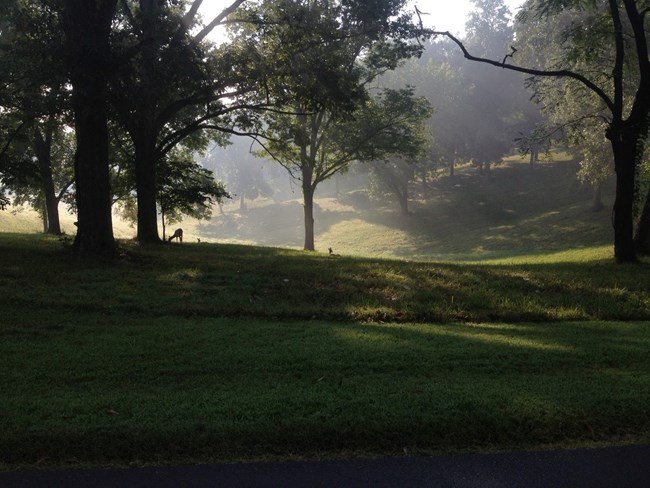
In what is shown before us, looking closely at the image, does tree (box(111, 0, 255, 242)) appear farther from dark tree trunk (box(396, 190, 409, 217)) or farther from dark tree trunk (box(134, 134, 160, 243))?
dark tree trunk (box(396, 190, 409, 217))

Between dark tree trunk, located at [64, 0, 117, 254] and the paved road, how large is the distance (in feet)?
37.3

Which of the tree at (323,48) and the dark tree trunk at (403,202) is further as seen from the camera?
the dark tree trunk at (403,202)

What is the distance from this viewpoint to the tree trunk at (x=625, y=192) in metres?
15.4

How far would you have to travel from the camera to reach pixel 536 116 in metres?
71.4

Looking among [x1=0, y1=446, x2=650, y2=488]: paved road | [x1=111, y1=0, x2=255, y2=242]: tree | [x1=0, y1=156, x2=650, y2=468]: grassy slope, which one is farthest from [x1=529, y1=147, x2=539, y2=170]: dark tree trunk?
[x1=0, y1=446, x2=650, y2=488]: paved road

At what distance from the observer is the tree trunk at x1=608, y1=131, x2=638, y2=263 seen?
1545cm

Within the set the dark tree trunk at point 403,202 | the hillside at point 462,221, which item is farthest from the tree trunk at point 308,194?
the dark tree trunk at point 403,202

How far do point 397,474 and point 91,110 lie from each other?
13.0 m

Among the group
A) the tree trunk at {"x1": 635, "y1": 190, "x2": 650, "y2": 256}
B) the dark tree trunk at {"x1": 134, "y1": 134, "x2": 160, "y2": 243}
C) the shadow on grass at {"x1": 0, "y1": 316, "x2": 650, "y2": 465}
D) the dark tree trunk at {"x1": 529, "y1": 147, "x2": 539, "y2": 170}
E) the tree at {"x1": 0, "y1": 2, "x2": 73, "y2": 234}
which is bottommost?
the shadow on grass at {"x1": 0, "y1": 316, "x2": 650, "y2": 465}

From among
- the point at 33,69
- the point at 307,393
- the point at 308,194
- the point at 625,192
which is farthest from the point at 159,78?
the point at 308,194

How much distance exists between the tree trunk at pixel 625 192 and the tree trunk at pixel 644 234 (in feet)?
2.45

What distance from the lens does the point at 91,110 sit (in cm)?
1405

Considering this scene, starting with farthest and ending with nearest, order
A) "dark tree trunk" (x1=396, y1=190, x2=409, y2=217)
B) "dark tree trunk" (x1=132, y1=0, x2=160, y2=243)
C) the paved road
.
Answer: "dark tree trunk" (x1=396, y1=190, x2=409, y2=217) < "dark tree trunk" (x1=132, y1=0, x2=160, y2=243) < the paved road

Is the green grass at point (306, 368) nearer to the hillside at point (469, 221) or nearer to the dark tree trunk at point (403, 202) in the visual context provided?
the hillside at point (469, 221)
